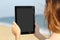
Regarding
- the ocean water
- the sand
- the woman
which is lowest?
the sand

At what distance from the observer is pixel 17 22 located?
110 centimetres

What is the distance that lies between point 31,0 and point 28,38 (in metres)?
0.31

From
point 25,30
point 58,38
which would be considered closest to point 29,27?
point 25,30

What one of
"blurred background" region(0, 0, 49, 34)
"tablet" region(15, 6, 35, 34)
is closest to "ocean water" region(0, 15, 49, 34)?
"blurred background" region(0, 0, 49, 34)

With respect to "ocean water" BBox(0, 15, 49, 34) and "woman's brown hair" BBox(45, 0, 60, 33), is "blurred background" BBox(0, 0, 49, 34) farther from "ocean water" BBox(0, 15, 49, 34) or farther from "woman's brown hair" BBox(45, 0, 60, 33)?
"woman's brown hair" BBox(45, 0, 60, 33)

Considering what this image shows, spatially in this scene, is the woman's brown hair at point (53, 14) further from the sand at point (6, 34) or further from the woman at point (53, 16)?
the sand at point (6, 34)

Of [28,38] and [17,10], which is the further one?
[28,38]

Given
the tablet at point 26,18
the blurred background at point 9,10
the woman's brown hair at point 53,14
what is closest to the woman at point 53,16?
the woman's brown hair at point 53,14

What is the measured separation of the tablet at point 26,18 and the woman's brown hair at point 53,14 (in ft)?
1.02

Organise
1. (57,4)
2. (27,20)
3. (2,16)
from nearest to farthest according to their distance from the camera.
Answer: (57,4) → (27,20) → (2,16)

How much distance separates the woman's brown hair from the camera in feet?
2.38

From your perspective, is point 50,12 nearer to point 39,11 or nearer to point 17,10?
point 17,10

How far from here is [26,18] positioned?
1.08 metres

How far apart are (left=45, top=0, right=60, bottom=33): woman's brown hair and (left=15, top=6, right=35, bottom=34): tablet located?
1.02 feet
